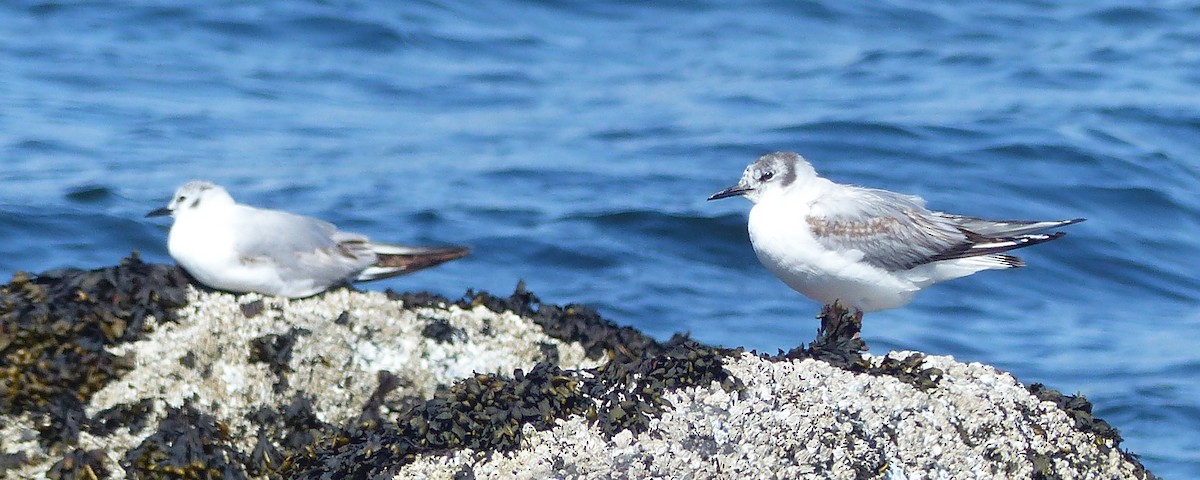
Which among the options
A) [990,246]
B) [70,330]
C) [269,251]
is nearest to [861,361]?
[990,246]

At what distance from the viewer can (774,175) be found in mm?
6566

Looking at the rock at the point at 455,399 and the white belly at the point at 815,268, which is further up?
the white belly at the point at 815,268

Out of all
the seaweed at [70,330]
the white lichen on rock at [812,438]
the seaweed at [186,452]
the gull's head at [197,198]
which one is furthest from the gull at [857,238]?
the seaweed at [70,330]

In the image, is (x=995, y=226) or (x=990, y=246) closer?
(x=990, y=246)

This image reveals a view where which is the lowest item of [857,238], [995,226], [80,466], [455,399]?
[80,466]

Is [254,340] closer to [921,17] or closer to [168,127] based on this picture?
[168,127]

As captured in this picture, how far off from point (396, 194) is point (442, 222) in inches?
31.4

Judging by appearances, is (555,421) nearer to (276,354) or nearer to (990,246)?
(276,354)

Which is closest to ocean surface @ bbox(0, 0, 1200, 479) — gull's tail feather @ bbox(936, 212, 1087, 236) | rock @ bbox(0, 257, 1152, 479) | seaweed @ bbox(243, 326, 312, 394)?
gull's tail feather @ bbox(936, 212, 1087, 236)

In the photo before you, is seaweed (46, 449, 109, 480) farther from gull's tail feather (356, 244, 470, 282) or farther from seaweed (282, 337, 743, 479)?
gull's tail feather (356, 244, 470, 282)

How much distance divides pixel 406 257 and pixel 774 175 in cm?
179

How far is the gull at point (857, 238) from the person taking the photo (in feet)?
20.0

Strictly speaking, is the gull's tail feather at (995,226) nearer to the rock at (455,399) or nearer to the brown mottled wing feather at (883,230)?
the brown mottled wing feather at (883,230)

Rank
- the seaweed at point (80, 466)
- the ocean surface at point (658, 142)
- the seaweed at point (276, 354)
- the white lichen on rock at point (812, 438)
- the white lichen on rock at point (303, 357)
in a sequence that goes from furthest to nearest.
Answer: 1. the ocean surface at point (658, 142)
2. the seaweed at point (276, 354)
3. the white lichen on rock at point (303, 357)
4. the seaweed at point (80, 466)
5. the white lichen on rock at point (812, 438)
